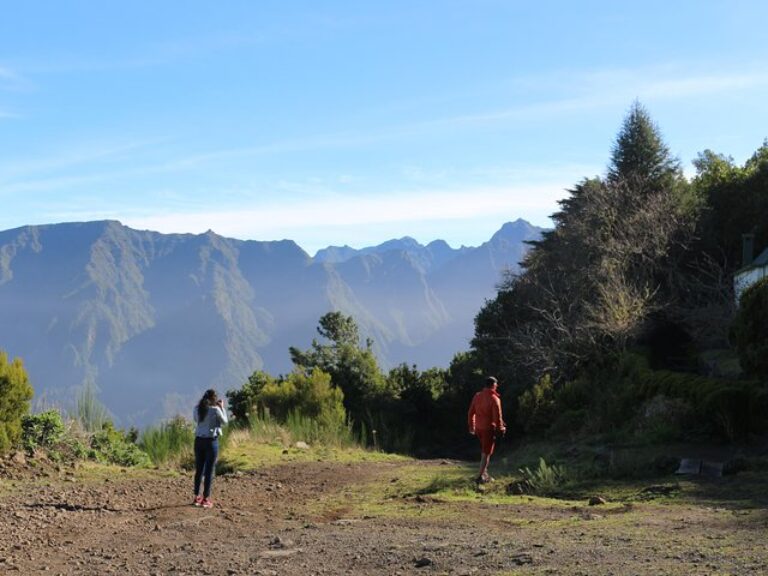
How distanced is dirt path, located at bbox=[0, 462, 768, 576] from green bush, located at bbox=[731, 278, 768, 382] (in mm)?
6962

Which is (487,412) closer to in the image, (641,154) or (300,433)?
(300,433)

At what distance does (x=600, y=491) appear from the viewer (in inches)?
439

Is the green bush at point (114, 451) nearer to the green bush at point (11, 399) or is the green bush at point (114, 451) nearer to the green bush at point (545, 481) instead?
the green bush at point (11, 399)

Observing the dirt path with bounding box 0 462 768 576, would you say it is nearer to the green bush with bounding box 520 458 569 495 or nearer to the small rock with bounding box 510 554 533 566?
the small rock with bounding box 510 554 533 566

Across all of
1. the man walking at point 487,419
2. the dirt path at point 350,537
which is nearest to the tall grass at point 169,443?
the dirt path at point 350,537

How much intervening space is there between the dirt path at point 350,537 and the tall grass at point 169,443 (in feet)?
14.7

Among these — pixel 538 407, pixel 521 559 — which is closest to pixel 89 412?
pixel 521 559

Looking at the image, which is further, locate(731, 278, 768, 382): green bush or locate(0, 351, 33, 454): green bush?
locate(731, 278, 768, 382): green bush

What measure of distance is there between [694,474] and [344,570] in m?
6.93

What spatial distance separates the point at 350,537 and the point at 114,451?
8231mm

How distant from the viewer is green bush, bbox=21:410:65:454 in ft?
44.9

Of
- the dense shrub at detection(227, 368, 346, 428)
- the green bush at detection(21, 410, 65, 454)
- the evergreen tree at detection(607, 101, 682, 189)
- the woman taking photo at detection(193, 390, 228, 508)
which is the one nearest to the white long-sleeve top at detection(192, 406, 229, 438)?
the woman taking photo at detection(193, 390, 228, 508)

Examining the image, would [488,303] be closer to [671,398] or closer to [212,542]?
[671,398]

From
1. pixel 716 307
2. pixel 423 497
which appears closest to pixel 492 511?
pixel 423 497
